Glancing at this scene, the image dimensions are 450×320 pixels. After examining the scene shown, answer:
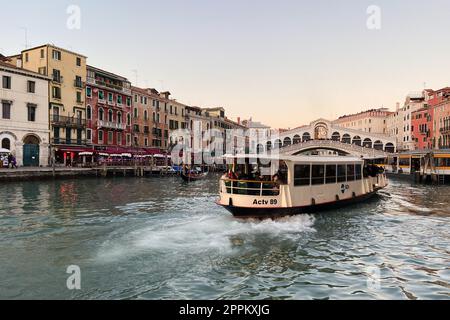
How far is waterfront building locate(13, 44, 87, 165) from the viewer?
3715 cm

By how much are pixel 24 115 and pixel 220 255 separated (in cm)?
3347

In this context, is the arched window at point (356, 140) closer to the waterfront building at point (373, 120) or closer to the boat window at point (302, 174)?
the waterfront building at point (373, 120)

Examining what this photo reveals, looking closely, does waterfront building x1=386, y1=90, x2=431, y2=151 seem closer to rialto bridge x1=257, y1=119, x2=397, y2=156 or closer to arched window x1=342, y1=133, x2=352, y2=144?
rialto bridge x1=257, y1=119, x2=397, y2=156

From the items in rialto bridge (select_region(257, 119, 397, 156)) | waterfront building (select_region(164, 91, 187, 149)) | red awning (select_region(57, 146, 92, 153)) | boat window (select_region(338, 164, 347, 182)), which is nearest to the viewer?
boat window (select_region(338, 164, 347, 182))

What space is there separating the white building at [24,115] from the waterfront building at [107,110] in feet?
19.8

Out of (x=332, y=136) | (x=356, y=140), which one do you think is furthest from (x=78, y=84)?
(x=356, y=140)

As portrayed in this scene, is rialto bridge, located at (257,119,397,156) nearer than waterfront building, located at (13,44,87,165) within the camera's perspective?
No

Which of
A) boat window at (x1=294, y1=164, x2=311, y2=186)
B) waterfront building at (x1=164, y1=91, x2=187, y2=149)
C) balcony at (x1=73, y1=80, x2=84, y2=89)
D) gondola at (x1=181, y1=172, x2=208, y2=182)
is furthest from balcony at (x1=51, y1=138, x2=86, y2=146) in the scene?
boat window at (x1=294, y1=164, x2=311, y2=186)

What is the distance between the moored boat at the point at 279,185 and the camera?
11781mm

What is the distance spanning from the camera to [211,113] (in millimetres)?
73125

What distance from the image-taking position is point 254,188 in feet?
38.5

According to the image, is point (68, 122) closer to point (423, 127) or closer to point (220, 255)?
point (220, 255)

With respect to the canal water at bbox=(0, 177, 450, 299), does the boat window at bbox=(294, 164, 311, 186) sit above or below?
above

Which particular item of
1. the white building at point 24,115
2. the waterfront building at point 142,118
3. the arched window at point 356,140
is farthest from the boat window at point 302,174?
the arched window at point 356,140
